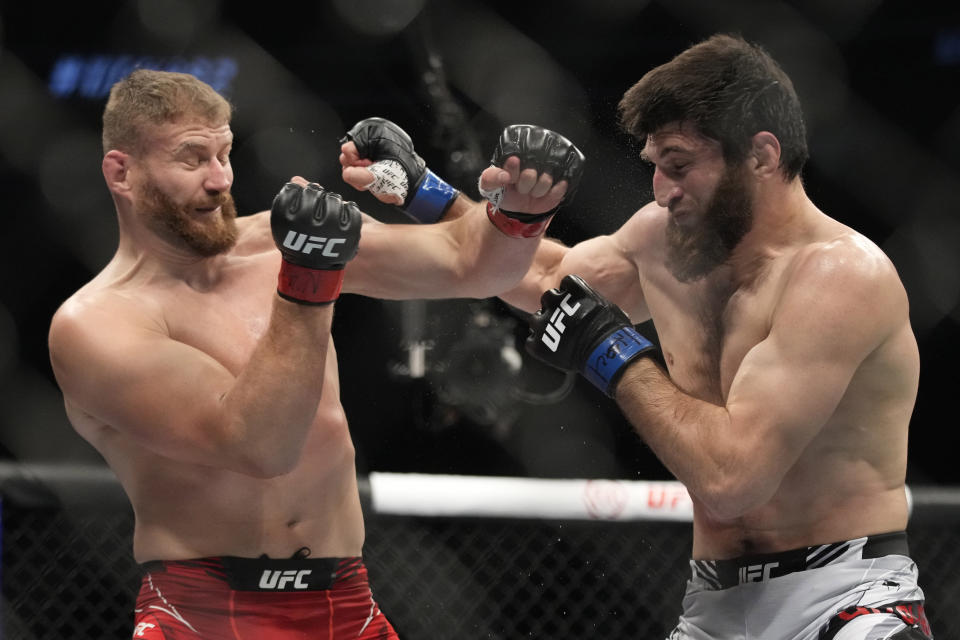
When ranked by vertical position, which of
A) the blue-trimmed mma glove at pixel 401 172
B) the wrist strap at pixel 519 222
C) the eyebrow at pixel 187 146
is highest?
the wrist strap at pixel 519 222

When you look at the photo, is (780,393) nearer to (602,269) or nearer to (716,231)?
(716,231)

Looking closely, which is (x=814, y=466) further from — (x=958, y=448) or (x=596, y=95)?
(x=958, y=448)

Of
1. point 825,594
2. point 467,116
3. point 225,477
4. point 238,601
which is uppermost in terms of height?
point 825,594

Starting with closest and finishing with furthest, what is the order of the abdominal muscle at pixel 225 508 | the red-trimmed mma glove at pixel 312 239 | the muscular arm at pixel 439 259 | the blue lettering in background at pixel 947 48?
the red-trimmed mma glove at pixel 312 239 < the abdominal muscle at pixel 225 508 < the muscular arm at pixel 439 259 < the blue lettering in background at pixel 947 48

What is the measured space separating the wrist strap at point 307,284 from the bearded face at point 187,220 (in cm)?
33

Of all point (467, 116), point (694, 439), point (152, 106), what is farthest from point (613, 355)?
point (467, 116)

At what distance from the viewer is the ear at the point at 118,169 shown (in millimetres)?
1949

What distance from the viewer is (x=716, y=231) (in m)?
1.81

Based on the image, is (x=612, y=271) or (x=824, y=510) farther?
(x=612, y=271)

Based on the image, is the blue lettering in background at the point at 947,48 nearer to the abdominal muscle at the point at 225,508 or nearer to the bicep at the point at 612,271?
the bicep at the point at 612,271

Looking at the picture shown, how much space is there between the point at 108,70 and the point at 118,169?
206 centimetres

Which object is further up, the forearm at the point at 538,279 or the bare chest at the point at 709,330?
the bare chest at the point at 709,330

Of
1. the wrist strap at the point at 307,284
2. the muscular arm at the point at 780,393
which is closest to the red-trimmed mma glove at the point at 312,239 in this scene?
the wrist strap at the point at 307,284

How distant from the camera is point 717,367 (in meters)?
1.82
